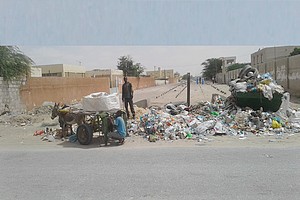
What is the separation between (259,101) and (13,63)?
1198cm

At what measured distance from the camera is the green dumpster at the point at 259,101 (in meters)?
9.83

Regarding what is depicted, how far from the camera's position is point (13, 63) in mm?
13844

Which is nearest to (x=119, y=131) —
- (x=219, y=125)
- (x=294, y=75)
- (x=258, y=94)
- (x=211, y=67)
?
(x=219, y=125)

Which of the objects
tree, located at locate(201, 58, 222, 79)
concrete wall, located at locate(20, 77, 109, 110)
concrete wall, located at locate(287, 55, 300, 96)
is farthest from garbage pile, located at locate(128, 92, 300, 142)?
tree, located at locate(201, 58, 222, 79)

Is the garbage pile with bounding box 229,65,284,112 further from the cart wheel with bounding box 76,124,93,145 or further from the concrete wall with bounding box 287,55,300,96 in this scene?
the concrete wall with bounding box 287,55,300,96

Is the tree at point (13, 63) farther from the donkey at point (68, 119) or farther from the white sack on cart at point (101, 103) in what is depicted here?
the white sack on cart at point (101, 103)

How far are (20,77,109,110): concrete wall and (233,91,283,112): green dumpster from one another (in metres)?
11.2

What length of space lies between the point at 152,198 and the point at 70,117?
17.2 ft

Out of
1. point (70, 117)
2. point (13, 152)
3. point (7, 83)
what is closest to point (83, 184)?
point (13, 152)

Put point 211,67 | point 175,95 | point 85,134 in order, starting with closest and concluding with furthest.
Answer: point 85,134 < point 175,95 < point 211,67

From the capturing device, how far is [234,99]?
10789 millimetres

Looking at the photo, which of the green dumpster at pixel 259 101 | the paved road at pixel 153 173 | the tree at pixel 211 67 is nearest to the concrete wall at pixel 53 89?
the paved road at pixel 153 173

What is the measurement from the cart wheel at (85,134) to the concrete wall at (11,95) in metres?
7.59

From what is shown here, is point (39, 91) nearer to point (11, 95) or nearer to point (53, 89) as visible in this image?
point (53, 89)
